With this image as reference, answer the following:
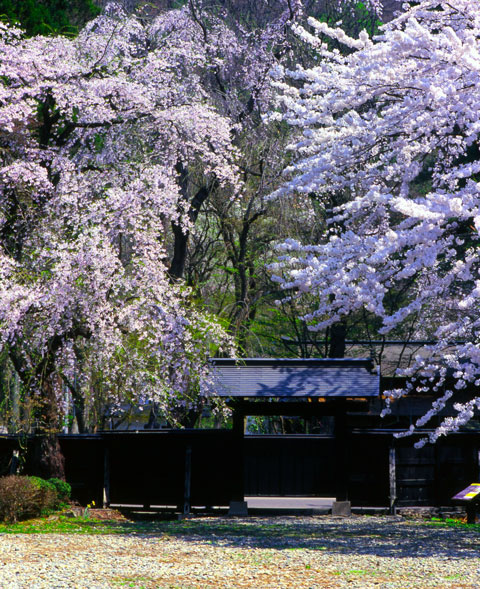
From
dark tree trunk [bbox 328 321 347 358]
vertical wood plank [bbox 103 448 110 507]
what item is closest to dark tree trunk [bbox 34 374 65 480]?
vertical wood plank [bbox 103 448 110 507]

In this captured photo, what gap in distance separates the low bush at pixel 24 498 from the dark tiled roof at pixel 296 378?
11.2 ft

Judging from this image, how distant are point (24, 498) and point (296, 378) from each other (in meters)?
5.22

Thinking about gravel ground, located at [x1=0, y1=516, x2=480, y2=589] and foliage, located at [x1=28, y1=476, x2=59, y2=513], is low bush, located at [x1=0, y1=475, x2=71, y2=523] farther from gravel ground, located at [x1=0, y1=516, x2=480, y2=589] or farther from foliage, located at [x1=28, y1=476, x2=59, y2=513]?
gravel ground, located at [x1=0, y1=516, x2=480, y2=589]

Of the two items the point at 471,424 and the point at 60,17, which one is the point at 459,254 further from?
the point at 60,17

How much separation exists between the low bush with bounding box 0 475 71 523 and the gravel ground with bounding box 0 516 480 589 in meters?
1.72

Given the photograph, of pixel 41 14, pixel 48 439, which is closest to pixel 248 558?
pixel 48 439

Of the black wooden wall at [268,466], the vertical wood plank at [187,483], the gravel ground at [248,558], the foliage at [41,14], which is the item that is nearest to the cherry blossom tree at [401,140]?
the gravel ground at [248,558]

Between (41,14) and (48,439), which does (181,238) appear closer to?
(41,14)

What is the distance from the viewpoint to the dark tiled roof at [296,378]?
13.5 metres

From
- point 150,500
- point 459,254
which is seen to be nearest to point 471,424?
point 459,254

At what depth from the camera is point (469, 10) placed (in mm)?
8297

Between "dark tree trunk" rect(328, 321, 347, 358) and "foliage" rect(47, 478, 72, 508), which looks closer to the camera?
"foliage" rect(47, 478, 72, 508)

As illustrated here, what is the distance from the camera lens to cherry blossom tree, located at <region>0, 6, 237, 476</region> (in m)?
12.0

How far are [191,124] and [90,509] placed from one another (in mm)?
7645
